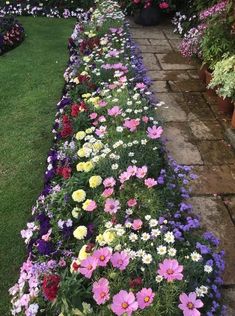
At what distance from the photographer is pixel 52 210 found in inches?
120

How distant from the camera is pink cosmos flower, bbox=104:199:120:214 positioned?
9.02ft

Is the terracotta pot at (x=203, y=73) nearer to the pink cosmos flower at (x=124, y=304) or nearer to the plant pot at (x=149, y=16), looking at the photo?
the plant pot at (x=149, y=16)

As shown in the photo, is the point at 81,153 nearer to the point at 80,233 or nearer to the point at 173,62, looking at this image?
the point at 80,233

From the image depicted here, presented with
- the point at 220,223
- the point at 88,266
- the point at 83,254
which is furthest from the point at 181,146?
the point at 88,266

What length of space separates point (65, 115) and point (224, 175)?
1669mm

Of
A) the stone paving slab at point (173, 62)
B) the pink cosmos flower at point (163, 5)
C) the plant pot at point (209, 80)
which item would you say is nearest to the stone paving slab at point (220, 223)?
the plant pot at point (209, 80)

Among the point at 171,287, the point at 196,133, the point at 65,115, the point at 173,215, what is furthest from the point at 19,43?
the point at 171,287

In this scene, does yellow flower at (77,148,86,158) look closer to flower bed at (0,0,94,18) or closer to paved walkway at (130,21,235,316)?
paved walkway at (130,21,235,316)

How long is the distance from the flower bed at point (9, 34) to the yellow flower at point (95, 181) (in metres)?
5.10

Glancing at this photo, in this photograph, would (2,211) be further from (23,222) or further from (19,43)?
(19,43)

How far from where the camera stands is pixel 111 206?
2771 millimetres

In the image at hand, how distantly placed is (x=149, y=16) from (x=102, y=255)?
6.64 metres

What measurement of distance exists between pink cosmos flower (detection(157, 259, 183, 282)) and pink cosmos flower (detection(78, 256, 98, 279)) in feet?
1.10

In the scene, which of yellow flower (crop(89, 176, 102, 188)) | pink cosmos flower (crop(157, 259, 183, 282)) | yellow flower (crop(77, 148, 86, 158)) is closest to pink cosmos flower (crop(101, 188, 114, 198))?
yellow flower (crop(89, 176, 102, 188))
